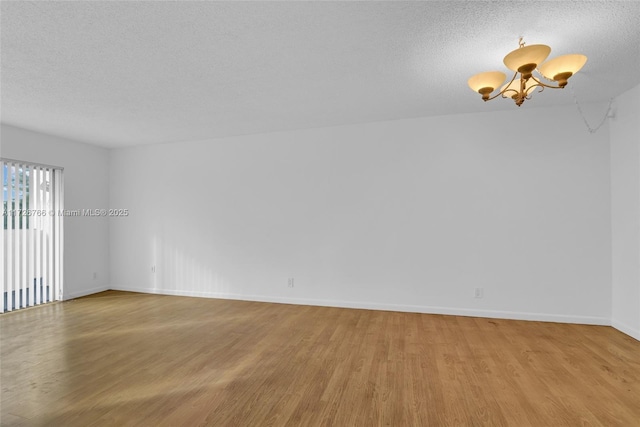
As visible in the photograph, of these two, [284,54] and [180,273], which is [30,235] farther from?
[284,54]

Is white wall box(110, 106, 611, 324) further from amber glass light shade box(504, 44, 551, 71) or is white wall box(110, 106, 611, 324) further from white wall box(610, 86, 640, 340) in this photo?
amber glass light shade box(504, 44, 551, 71)

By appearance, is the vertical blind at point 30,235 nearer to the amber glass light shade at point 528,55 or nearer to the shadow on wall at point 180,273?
the shadow on wall at point 180,273

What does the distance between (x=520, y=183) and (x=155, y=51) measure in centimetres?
430

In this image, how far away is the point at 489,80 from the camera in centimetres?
239

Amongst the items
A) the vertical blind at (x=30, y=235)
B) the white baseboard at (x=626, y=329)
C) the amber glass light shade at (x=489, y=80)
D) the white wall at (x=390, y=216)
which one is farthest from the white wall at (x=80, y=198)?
the white baseboard at (x=626, y=329)

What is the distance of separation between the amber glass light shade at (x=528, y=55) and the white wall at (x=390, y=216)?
1974 mm

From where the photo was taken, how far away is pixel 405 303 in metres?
4.16

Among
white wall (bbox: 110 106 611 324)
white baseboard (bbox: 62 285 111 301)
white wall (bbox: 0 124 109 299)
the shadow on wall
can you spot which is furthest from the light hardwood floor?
white wall (bbox: 0 124 109 299)

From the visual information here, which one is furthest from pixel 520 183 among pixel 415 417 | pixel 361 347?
pixel 415 417

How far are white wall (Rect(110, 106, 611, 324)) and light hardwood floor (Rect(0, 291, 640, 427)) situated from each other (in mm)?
512

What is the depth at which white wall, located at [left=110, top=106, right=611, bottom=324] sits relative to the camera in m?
3.69

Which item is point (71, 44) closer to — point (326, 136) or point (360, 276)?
point (326, 136)

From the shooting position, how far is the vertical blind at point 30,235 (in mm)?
4145

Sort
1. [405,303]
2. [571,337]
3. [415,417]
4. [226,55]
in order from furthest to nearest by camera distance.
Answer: [405,303] → [571,337] → [226,55] → [415,417]
